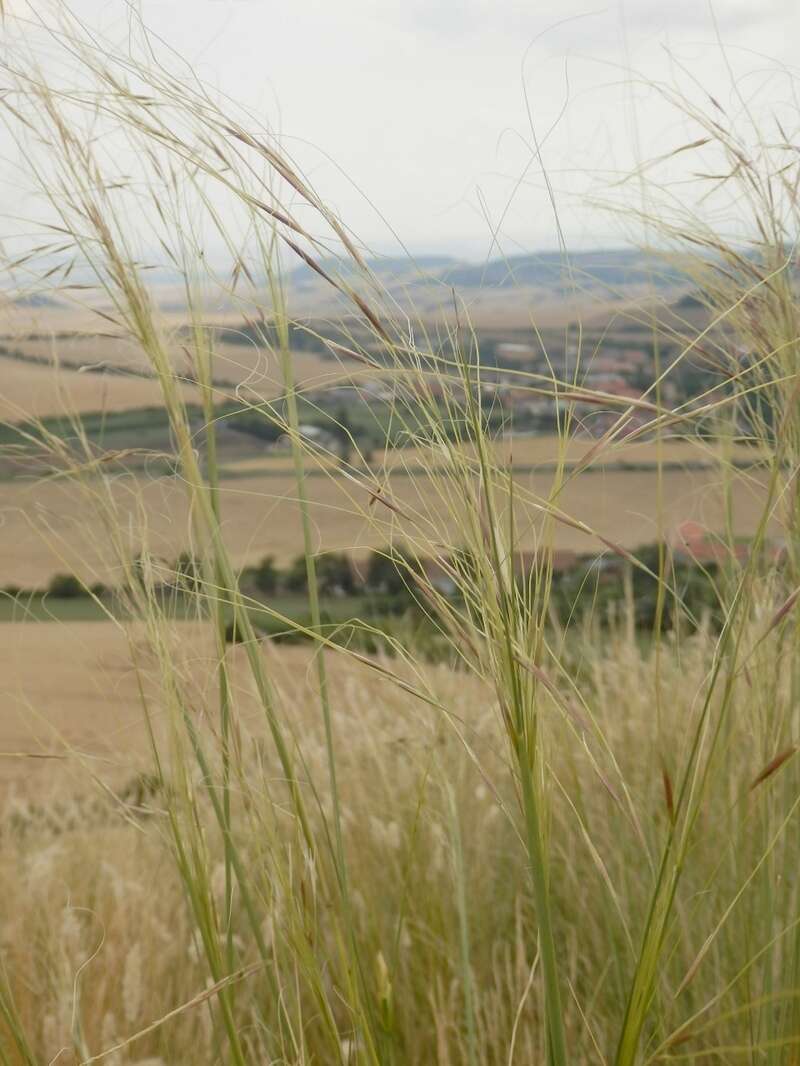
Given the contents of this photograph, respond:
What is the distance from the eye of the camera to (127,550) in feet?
3.12

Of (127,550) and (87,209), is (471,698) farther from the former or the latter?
(87,209)

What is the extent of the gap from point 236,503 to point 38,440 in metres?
0.28

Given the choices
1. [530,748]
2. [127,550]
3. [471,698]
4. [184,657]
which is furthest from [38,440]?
[471,698]

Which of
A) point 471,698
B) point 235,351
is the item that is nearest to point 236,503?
point 235,351

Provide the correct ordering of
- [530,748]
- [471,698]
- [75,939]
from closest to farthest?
[530,748] → [75,939] → [471,698]

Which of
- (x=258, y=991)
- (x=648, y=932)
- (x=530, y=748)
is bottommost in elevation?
(x=258, y=991)

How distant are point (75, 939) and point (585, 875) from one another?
678 mm

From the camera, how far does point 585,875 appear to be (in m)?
1.50

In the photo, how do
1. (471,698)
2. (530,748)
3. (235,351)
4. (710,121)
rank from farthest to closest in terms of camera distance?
(471,698), (710,121), (235,351), (530,748)

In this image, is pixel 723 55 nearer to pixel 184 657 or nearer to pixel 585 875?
pixel 184 657

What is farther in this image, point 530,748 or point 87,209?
point 87,209

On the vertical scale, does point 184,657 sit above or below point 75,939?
above

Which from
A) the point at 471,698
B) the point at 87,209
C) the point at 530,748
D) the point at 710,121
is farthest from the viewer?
the point at 471,698

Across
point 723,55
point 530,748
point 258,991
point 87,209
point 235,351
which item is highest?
point 723,55
